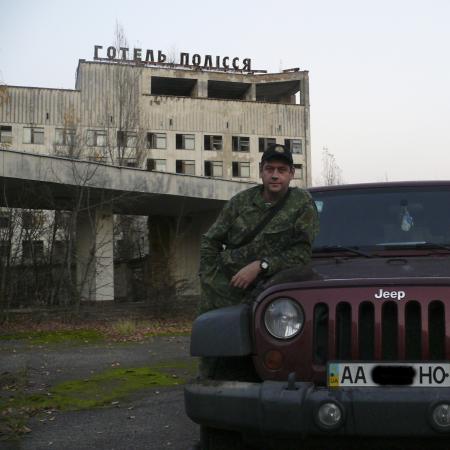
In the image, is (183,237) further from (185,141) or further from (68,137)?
(185,141)

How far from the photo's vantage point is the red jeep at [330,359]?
2779 millimetres

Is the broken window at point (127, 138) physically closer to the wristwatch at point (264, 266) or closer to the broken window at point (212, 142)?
the broken window at point (212, 142)

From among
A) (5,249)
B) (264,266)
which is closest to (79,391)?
(264,266)

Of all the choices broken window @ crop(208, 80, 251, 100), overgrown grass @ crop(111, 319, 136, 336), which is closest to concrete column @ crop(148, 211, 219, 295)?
overgrown grass @ crop(111, 319, 136, 336)

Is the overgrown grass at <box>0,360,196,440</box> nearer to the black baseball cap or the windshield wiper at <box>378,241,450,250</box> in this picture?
the black baseball cap

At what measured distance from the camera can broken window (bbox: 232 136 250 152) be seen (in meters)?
56.0

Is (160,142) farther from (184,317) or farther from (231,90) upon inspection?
(184,317)

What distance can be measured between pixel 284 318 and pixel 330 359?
0.29m

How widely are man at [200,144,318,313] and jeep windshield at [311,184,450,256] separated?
45cm

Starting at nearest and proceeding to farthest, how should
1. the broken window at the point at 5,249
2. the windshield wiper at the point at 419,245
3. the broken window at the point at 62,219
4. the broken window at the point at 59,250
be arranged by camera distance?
1. the windshield wiper at the point at 419,245
2. the broken window at the point at 5,249
3. the broken window at the point at 59,250
4. the broken window at the point at 62,219

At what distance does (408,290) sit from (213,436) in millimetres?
1249

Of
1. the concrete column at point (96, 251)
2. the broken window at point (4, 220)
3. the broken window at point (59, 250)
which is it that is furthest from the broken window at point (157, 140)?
the broken window at point (4, 220)

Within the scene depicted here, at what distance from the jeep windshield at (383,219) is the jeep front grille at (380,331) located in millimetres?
1031

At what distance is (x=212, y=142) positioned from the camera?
55625 millimetres
